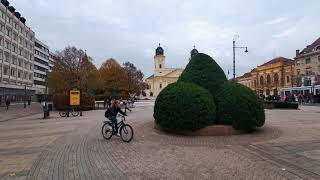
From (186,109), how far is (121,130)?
264cm

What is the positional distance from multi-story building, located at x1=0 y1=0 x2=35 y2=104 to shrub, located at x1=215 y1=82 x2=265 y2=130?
210 feet

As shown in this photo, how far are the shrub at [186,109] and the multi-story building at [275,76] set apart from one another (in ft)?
271

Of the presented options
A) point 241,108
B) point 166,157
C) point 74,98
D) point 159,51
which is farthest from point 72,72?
point 159,51

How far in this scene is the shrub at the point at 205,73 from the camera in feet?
55.8

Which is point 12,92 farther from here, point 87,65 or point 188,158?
point 188,158

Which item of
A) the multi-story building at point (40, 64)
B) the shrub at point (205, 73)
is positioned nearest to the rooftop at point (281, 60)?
the multi-story building at point (40, 64)

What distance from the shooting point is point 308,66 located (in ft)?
277

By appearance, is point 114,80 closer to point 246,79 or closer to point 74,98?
point 74,98

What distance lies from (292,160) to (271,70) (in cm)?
10064

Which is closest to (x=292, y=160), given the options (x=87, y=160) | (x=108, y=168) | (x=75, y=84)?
(x=108, y=168)

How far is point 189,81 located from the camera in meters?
17.4

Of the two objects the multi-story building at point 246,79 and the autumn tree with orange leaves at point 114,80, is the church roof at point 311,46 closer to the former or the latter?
the multi-story building at point 246,79

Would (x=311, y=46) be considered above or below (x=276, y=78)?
above

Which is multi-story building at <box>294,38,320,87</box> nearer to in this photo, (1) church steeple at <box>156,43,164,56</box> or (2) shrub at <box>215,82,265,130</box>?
(1) church steeple at <box>156,43,164,56</box>
